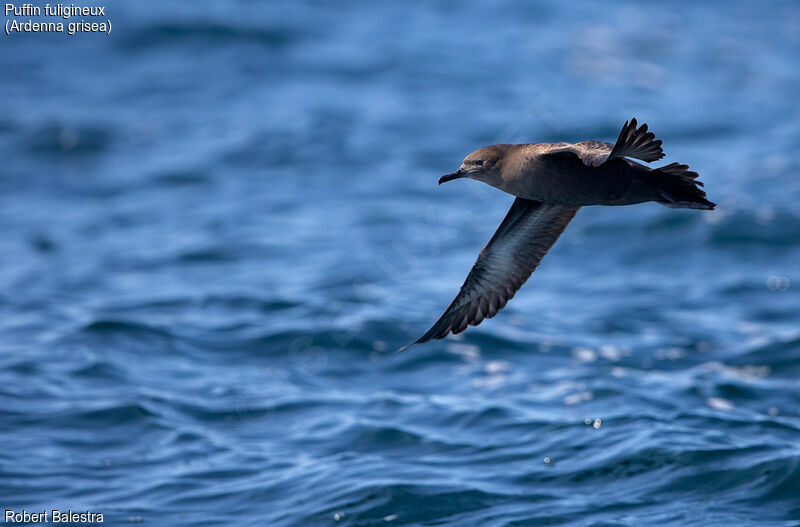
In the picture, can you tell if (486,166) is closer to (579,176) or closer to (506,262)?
(579,176)

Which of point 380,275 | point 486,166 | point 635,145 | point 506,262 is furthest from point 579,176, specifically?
point 380,275

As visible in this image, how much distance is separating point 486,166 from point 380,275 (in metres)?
6.73

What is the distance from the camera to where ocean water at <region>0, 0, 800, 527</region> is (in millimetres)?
8250

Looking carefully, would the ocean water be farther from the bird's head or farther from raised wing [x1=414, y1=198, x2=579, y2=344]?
the bird's head

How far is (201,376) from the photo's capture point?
10336 mm

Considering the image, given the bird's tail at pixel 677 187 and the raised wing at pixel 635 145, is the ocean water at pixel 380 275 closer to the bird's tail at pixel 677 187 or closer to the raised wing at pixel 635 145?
the bird's tail at pixel 677 187

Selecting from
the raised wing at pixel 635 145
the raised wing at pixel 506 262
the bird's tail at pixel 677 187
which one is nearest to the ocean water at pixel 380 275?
the raised wing at pixel 506 262

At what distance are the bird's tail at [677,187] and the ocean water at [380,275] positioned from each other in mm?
2645

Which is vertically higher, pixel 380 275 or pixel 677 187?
pixel 380 275

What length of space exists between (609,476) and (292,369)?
12.0ft

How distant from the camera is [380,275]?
12.7 meters

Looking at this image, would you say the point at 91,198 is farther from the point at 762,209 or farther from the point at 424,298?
the point at 762,209

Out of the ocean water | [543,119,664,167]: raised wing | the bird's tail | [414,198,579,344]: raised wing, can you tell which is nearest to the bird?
the bird's tail

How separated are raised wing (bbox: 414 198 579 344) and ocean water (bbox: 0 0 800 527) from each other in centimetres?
147
